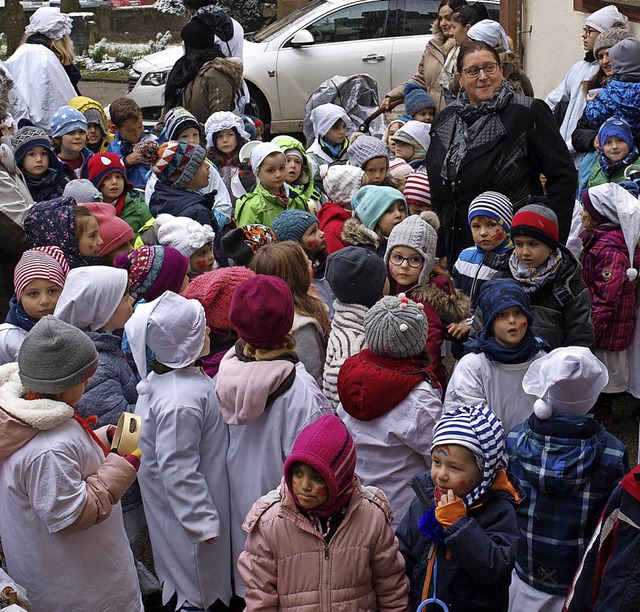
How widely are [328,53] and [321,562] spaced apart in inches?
417

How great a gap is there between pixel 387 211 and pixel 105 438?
2555mm

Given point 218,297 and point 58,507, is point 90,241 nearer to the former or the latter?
point 218,297

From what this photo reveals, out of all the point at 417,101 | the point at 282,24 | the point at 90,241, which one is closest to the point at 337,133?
the point at 417,101

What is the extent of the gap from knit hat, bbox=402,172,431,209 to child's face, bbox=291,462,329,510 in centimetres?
351

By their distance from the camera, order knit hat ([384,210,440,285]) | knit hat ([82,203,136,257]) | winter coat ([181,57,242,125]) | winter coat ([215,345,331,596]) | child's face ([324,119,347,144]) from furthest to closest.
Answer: winter coat ([181,57,242,125]) → child's face ([324,119,347,144]) → knit hat ([82,203,136,257]) → knit hat ([384,210,440,285]) → winter coat ([215,345,331,596])

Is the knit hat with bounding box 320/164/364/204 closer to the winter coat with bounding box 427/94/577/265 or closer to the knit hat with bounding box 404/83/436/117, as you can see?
the winter coat with bounding box 427/94/577/265

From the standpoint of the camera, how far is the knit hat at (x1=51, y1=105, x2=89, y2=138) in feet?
24.0

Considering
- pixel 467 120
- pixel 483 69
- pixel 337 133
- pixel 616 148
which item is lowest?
pixel 337 133

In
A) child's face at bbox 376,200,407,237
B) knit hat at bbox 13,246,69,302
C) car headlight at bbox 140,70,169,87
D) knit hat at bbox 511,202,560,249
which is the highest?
knit hat at bbox 511,202,560,249

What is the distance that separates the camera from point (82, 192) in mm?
6211

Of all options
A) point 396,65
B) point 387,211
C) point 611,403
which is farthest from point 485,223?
point 396,65

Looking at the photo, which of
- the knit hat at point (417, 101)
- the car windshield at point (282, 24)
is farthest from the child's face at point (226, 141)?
the car windshield at point (282, 24)

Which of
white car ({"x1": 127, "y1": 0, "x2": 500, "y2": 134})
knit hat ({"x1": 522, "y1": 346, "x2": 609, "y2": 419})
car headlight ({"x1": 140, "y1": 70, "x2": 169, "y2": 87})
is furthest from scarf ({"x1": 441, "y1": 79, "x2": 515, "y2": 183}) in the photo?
car headlight ({"x1": 140, "y1": 70, "x2": 169, "y2": 87})

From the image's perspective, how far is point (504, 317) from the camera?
4.05 m
